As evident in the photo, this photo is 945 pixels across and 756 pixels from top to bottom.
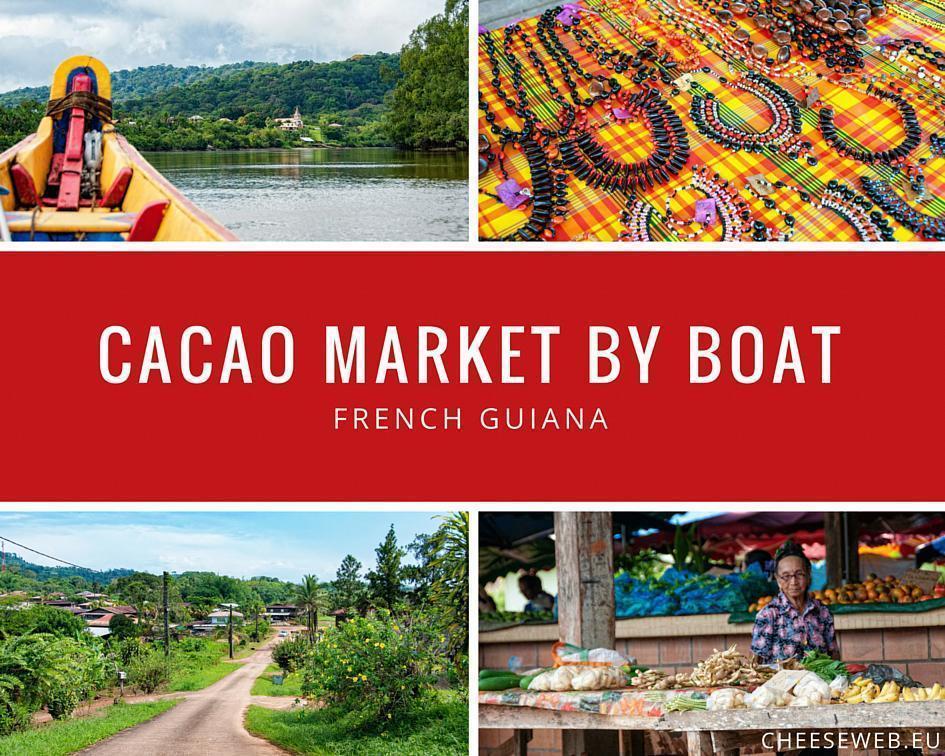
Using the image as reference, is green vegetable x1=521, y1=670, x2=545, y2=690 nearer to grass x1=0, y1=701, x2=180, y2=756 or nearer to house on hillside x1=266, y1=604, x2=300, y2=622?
house on hillside x1=266, y1=604, x2=300, y2=622

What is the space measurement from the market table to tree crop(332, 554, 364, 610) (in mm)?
1109

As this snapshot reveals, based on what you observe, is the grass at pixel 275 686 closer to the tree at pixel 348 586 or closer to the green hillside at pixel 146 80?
the tree at pixel 348 586

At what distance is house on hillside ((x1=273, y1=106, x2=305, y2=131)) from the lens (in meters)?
3.65

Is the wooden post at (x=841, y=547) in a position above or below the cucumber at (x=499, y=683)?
above

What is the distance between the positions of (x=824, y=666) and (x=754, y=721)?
34 cm

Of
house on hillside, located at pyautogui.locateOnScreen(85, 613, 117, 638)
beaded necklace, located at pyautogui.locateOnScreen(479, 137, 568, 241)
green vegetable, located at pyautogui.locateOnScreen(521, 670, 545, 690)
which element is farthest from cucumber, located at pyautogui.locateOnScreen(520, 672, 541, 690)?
house on hillside, located at pyautogui.locateOnScreen(85, 613, 117, 638)

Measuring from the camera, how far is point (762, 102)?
358 cm

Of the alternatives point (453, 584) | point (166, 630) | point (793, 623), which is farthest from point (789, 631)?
point (166, 630)

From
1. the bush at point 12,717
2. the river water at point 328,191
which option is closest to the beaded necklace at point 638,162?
the river water at point 328,191

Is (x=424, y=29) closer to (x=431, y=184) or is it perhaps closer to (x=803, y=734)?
(x=431, y=184)

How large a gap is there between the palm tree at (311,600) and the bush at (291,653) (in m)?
0.04

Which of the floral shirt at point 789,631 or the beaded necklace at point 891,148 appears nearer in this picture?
the floral shirt at point 789,631

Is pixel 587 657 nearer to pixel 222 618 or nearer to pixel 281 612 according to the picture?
pixel 281 612

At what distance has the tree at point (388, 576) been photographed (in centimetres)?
367
